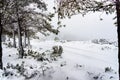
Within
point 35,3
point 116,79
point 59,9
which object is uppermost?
point 35,3

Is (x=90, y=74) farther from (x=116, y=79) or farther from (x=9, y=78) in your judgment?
(x=9, y=78)

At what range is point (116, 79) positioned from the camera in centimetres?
1334

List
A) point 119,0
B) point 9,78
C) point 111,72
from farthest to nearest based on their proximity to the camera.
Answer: point 111,72
point 9,78
point 119,0

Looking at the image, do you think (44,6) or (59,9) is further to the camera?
(44,6)

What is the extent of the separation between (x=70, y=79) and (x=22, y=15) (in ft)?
30.0

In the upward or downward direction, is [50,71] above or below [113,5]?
below

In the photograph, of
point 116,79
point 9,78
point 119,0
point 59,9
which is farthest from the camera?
point 116,79

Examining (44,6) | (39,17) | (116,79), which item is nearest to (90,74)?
(116,79)

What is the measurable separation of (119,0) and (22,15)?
41.7 feet

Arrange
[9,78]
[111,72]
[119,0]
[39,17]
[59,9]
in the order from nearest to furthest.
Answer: [119,0], [59,9], [9,78], [111,72], [39,17]

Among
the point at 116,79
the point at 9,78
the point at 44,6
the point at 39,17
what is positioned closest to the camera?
the point at 9,78

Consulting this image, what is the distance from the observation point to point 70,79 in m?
12.5

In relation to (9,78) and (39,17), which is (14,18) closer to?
(39,17)

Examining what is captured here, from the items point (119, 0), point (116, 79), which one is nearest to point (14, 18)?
point (116, 79)
